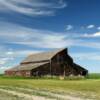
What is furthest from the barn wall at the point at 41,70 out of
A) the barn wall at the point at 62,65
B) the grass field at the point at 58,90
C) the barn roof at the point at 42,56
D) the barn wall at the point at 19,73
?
the grass field at the point at 58,90

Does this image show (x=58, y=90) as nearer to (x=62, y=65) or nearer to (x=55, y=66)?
(x=55, y=66)

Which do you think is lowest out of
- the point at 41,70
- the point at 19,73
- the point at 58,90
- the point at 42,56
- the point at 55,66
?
the point at 58,90

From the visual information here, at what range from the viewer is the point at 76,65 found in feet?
338

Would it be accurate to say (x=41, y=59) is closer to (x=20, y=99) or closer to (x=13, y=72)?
(x=13, y=72)

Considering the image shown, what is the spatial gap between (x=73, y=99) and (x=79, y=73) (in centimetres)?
7688

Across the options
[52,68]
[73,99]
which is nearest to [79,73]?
[52,68]

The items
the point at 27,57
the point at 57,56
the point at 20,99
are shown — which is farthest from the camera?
the point at 27,57

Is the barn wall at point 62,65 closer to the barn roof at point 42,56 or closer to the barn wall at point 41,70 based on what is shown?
the barn roof at point 42,56

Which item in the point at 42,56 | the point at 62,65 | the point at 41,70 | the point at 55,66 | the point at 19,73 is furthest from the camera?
the point at 42,56

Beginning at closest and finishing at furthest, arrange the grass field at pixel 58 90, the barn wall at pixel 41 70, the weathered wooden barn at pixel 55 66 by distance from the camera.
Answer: the grass field at pixel 58 90, the barn wall at pixel 41 70, the weathered wooden barn at pixel 55 66

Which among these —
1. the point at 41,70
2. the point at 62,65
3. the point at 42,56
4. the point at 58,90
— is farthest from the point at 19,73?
the point at 58,90

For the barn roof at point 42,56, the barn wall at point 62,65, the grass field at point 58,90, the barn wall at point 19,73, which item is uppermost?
the barn roof at point 42,56

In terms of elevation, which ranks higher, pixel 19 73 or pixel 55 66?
pixel 55 66

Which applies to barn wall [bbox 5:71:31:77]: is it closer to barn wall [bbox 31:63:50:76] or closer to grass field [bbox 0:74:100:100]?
barn wall [bbox 31:63:50:76]
